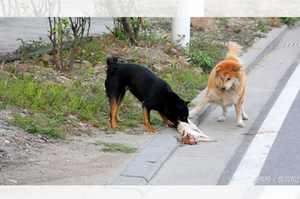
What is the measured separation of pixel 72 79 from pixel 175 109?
2056mm

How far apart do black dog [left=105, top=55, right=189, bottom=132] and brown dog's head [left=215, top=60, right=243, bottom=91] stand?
0.83 m

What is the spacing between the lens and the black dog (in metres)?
6.47

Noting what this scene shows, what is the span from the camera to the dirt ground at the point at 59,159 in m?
4.71

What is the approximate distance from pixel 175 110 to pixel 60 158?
1832 mm

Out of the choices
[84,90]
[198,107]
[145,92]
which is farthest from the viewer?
A: [84,90]

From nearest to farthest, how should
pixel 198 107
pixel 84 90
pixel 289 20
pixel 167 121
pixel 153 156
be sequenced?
pixel 153 156 → pixel 167 121 → pixel 198 107 → pixel 84 90 → pixel 289 20

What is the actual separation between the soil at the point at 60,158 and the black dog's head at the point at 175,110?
459 mm

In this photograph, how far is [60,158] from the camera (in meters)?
5.25

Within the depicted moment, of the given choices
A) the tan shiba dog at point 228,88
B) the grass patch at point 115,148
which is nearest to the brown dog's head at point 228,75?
the tan shiba dog at point 228,88

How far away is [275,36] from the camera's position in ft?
44.2

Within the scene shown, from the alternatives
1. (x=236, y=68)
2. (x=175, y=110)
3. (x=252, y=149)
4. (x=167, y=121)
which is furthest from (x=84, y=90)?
(x=252, y=149)

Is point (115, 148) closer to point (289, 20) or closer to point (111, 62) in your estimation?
point (111, 62)
